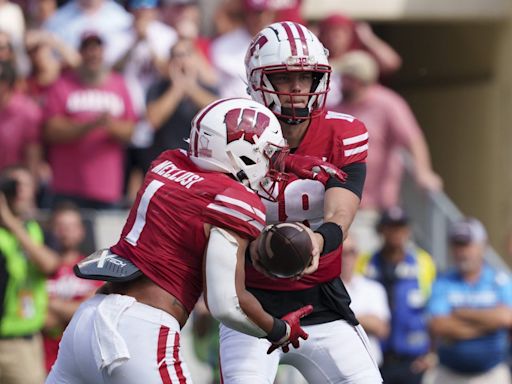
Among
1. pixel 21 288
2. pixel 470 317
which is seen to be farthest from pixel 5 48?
pixel 470 317

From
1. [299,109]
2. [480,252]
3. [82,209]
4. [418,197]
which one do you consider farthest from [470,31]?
[299,109]

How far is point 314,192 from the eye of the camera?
5.73m

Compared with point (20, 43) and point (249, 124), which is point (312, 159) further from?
point (20, 43)

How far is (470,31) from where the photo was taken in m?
13.0

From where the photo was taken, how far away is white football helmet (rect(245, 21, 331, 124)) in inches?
223

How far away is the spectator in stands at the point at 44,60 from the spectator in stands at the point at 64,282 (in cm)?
127

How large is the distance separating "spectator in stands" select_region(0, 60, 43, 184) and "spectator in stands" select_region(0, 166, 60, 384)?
79 cm

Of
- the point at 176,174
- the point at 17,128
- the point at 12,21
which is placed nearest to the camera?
the point at 176,174

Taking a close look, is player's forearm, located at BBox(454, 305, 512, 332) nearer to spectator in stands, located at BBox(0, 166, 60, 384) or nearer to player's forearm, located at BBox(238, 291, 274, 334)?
spectator in stands, located at BBox(0, 166, 60, 384)

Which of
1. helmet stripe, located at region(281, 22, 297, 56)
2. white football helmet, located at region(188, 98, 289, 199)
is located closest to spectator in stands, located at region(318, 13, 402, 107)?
helmet stripe, located at region(281, 22, 297, 56)

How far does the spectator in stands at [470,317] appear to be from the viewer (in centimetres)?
942

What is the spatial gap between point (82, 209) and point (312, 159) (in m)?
4.54

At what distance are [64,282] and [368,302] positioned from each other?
79.6 inches

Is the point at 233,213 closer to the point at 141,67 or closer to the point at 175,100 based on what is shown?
the point at 175,100
